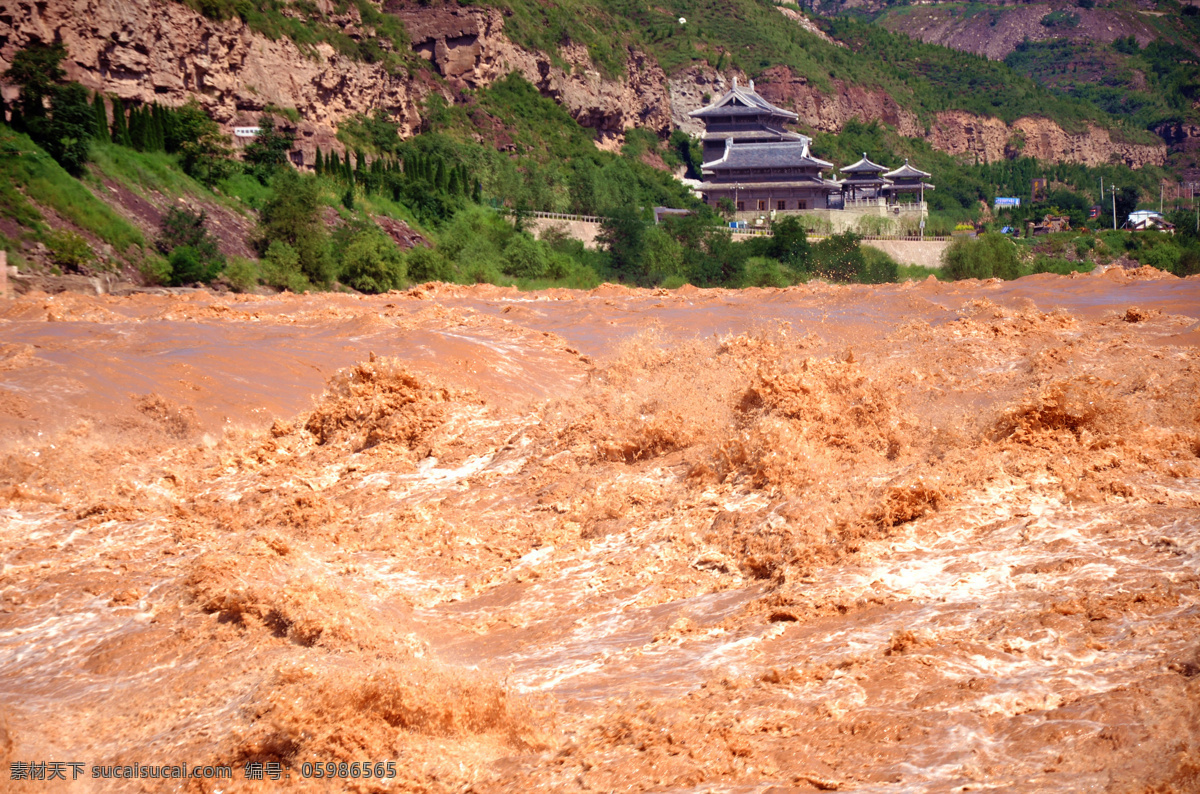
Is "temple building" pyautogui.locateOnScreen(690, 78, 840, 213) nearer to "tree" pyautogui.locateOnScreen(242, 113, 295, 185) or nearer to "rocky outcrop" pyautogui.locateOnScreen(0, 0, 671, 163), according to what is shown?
"rocky outcrop" pyautogui.locateOnScreen(0, 0, 671, 163)

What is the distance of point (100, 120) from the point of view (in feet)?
103

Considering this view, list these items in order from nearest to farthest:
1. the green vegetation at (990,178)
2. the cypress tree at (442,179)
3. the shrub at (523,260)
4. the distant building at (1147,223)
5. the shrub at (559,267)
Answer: the shrub at (523,260) < the shrub at (559,267) < the cypress tree at (442,179) < the distant building at (1147,223) < the green vegetation at (990,178)

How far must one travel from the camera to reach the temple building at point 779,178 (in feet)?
189

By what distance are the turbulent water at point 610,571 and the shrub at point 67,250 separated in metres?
11.5

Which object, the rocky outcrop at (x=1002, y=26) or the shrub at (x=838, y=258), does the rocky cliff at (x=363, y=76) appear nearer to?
the shrub at (x=838, y=258)

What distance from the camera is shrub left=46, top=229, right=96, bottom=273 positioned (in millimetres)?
24891

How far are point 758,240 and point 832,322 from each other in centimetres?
2848

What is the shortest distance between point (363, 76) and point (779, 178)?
22.8 meters

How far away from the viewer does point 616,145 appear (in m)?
69.9

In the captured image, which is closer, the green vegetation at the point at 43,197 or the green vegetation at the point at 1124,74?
the green vegetation at the point at 43,197

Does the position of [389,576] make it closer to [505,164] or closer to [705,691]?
[705,691]

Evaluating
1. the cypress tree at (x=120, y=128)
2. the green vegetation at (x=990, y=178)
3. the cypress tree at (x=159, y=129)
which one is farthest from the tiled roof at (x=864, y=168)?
the cypress tree at (x=120, y=128)

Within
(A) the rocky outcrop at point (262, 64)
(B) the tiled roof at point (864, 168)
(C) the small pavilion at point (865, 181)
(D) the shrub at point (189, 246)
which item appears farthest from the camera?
(B) the tiled roof at point (864, 168)

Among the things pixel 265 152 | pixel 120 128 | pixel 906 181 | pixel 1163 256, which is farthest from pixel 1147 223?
pixel 120 128
